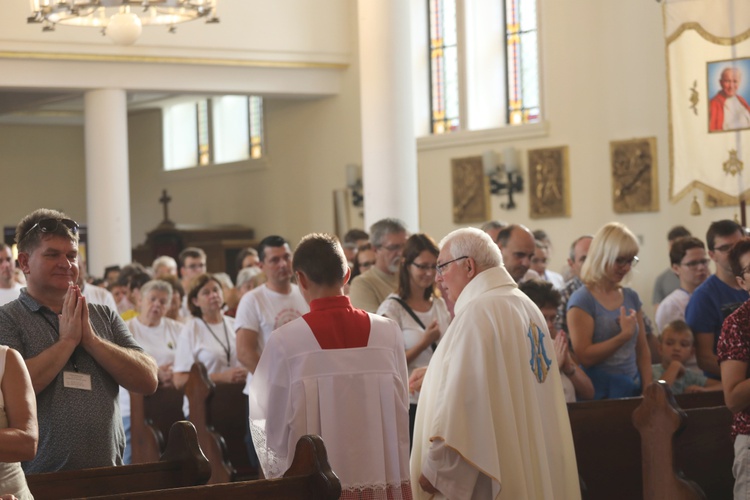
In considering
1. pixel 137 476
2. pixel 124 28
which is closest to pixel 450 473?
pixel 137 476

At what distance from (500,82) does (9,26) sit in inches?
259

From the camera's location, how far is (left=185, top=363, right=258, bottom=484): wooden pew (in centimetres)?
719

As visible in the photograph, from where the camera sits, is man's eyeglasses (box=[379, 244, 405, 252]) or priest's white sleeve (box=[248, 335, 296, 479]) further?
man's eyeglasses (box=[379, 244, 405, 252])

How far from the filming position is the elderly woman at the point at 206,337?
7902mm

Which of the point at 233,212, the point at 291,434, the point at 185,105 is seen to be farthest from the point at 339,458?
the point at 185,105

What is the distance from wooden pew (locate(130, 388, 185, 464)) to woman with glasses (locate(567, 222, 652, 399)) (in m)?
2.78

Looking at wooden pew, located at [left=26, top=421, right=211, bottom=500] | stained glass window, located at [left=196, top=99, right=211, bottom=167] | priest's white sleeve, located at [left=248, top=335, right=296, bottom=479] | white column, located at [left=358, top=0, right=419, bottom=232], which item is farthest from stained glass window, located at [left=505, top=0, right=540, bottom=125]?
wooden pew, located at [left=26, top=421, right=211, bottom=500]

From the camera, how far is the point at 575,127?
48.5 feet

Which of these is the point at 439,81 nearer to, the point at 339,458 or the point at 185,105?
the point at 185,105

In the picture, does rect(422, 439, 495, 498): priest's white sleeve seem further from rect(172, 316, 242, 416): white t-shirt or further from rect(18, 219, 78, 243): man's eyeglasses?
rect(172, 316, 242, 416): white t-shirt

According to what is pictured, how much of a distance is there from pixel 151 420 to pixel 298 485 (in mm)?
4278

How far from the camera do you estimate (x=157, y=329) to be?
8.32 m

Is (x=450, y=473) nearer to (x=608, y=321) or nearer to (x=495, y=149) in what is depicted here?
(x=608, y=321)

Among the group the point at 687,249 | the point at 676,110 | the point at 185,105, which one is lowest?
the point at 687,249
